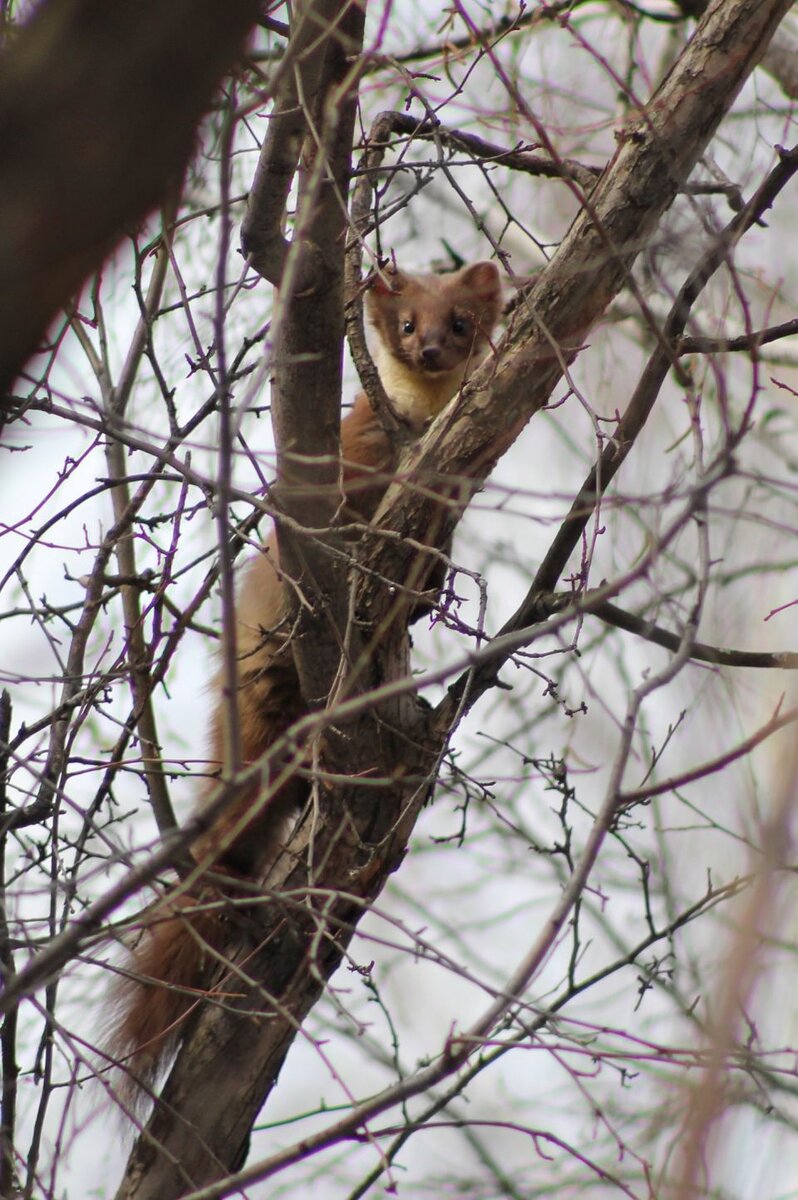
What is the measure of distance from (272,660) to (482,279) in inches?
97.3

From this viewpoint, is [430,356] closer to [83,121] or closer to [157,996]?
[157,996]

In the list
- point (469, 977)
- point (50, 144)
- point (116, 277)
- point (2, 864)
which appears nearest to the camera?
point (50, 144)

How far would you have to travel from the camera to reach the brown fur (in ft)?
13.2

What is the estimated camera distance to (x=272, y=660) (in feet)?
14.8

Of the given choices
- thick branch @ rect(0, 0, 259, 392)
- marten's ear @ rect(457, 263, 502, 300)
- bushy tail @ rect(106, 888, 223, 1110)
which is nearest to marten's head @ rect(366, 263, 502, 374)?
marten's ear @ rect(457, 263, 502, 300)

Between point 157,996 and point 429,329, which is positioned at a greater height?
point 429,329

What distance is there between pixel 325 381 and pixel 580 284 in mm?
742

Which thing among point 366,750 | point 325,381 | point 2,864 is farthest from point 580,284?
point 2,864

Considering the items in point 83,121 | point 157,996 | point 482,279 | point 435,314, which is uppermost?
point 482,279

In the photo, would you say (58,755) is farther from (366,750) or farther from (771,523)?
(771,523)

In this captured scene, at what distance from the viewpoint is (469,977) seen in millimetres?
2328

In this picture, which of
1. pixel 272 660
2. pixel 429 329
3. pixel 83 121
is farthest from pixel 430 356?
pixel 83 121

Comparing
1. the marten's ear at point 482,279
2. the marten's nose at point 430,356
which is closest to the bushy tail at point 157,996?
the marten's nose at point 430,356

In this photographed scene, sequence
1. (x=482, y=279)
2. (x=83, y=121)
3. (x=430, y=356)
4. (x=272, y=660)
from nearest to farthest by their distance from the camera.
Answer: (x=83, y=121) → (x=272, y=660) → (x=430, y=356) → (x=482, y=279)
